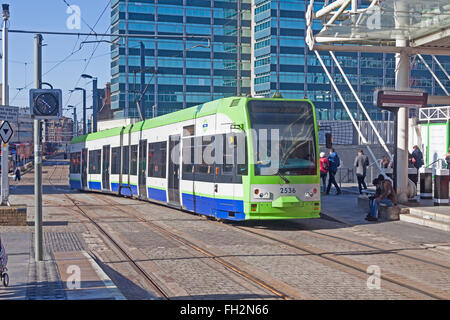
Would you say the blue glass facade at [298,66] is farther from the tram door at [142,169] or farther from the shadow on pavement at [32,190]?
the tram door at [142,169]

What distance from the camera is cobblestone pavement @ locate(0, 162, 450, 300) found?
28.3 feet

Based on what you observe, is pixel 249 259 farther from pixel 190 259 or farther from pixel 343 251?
pixel 343 251

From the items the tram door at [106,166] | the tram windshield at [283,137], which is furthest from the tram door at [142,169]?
the tram windshield at [283,137]

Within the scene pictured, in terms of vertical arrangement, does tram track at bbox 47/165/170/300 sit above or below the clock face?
below

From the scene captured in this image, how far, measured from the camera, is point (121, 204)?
24.1m

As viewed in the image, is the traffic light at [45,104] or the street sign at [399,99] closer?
the traffic light at [45,104]

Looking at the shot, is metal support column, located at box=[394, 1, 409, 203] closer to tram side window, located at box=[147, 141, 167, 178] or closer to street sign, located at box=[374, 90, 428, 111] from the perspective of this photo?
street sign, located at box=[374, 90, 428, 111]

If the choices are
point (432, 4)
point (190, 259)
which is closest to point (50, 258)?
point (190, 259)

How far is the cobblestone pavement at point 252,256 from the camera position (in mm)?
8625

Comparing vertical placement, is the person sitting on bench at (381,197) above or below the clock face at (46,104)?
below

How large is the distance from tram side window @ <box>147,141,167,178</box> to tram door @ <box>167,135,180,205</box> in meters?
0.65

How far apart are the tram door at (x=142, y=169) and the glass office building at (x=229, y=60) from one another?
87441 millimetres

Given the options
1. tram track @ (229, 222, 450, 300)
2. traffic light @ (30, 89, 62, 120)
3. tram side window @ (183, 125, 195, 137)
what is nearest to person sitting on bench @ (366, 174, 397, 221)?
tram track @ (229, 222, 450, 300)

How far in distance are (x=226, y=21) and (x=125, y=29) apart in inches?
731
